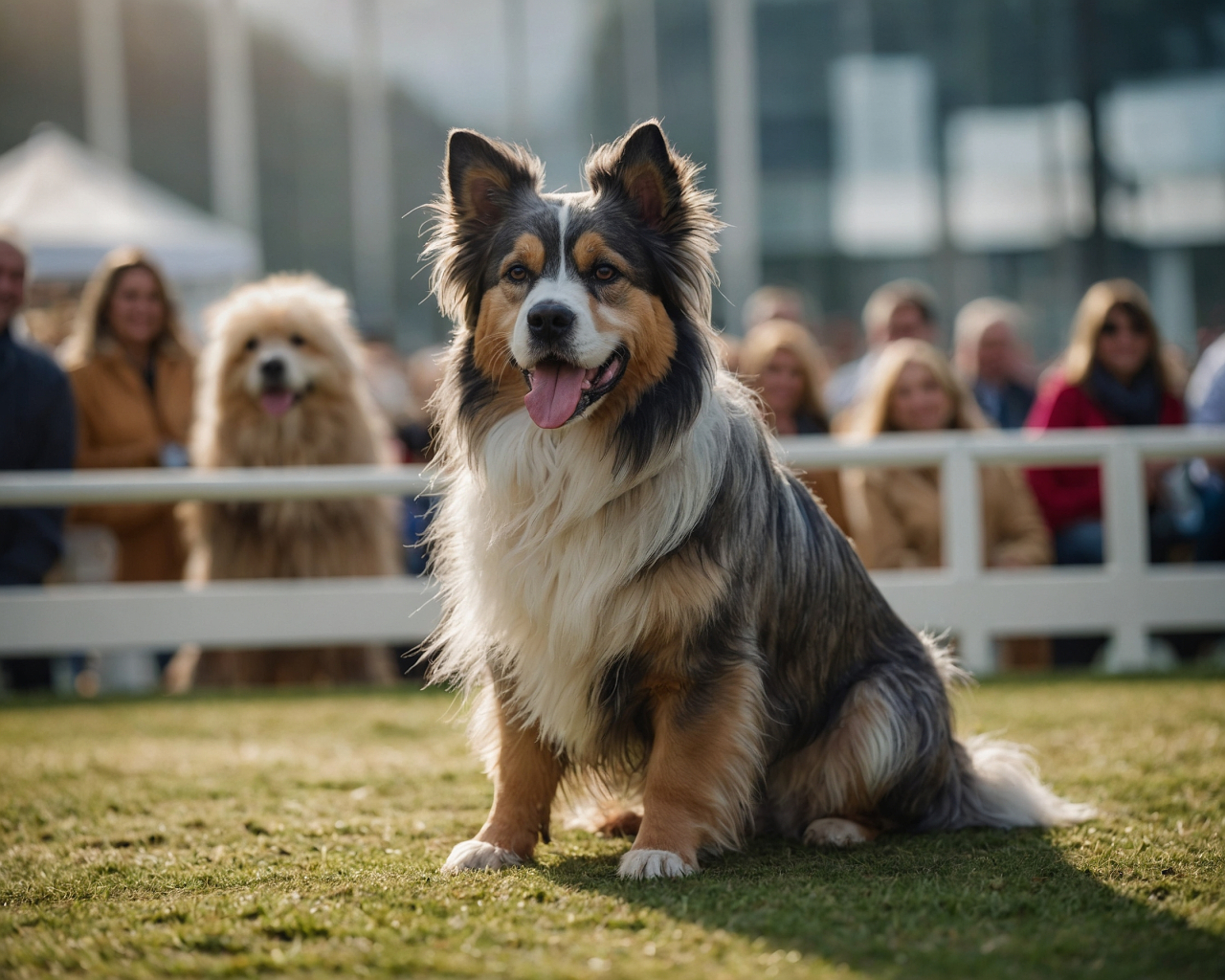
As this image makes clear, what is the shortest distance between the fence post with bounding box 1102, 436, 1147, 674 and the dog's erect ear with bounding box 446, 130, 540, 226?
467 centimetres

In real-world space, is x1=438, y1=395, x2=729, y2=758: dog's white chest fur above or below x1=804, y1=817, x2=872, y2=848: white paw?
above

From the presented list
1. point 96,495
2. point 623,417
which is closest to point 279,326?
point 96,495

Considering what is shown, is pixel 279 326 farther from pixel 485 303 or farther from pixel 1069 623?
pixel 1069 623

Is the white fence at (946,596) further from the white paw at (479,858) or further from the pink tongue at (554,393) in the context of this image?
the white paw at (479,858)

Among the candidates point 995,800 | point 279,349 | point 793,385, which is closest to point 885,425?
point 793,385

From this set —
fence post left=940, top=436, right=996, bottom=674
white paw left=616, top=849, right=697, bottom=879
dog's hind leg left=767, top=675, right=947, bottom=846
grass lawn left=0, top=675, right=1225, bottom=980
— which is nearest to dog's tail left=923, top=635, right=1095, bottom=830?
grass lawn left=0, top=675, right=1225, bottom=980

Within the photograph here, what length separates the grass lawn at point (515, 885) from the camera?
8.35 feet

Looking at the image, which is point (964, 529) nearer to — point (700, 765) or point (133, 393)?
point (700, 765)

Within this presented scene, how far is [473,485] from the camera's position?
3670 mm

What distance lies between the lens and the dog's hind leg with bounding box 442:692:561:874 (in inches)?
138

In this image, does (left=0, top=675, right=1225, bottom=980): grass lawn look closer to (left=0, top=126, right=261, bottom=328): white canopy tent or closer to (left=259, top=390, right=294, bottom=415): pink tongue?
(left=259, top=390, right=294, bottom=415): pink tongue

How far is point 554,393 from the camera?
344 cm

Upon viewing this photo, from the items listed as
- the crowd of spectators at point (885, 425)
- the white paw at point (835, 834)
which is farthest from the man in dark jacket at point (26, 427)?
the white paw at point (835, 834)

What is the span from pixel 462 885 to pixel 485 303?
1657mm
